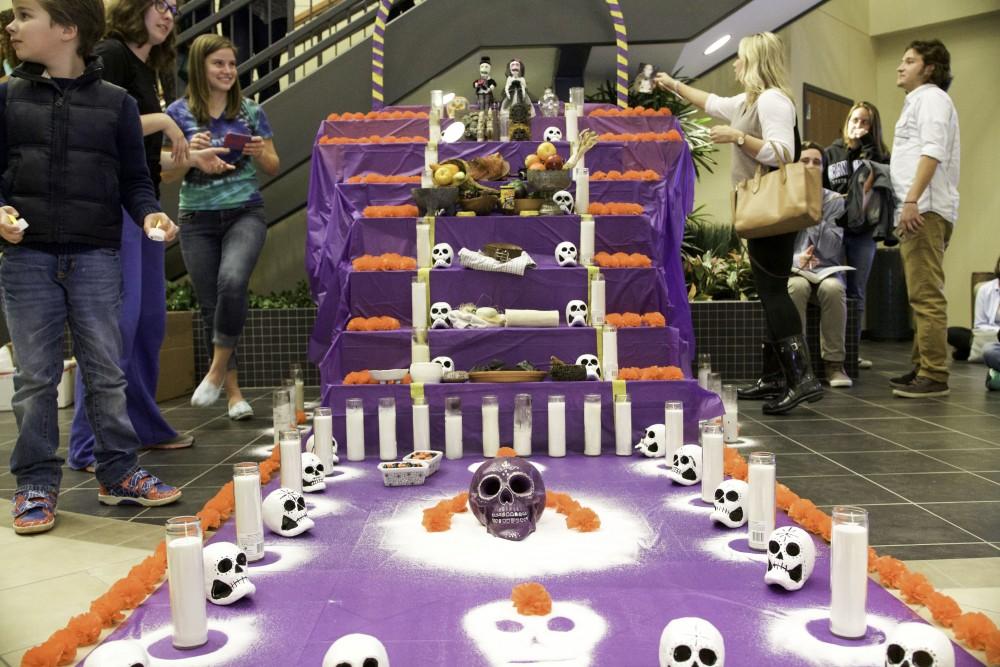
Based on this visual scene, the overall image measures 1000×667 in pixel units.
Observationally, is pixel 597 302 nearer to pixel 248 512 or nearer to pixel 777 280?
pixel 777 280

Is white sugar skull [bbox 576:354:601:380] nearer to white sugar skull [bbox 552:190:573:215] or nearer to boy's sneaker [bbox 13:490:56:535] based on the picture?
white sugar skull [bbox 552:190:573:215]

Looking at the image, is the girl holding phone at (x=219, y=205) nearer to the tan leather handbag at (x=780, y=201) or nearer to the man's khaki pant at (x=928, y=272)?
the tan leather handbag at (x=780, y=201)

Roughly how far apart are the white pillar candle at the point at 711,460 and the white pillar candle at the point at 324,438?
135 centimetres

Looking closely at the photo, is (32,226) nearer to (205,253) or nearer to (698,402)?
(205,253)

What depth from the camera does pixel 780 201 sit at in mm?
3924

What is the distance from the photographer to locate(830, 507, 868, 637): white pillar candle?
1.73 metres

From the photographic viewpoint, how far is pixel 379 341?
13.4 ft

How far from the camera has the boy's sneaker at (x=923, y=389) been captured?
4891 millimetres

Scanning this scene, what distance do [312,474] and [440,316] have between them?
1385mm

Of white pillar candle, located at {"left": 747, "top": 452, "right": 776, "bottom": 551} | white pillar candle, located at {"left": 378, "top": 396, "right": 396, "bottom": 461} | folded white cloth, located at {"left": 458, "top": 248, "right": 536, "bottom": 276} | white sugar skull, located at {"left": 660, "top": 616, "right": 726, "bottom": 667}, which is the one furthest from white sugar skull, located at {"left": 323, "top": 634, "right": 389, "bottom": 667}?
folded white cloth, located at {"left": 458, "top": 248, "right": 536, "bottom": 276}

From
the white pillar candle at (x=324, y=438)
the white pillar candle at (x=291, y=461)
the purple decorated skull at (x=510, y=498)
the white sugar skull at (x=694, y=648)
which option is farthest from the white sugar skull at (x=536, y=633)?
the white pillar candle at (x=324, y=438)

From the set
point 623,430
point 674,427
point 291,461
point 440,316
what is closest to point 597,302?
point 440,316

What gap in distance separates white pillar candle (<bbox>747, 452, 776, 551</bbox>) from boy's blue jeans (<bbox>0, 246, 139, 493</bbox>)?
6.61 feet

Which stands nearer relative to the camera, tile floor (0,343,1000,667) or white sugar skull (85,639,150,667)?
white sugar skull (85,639,150,667)
